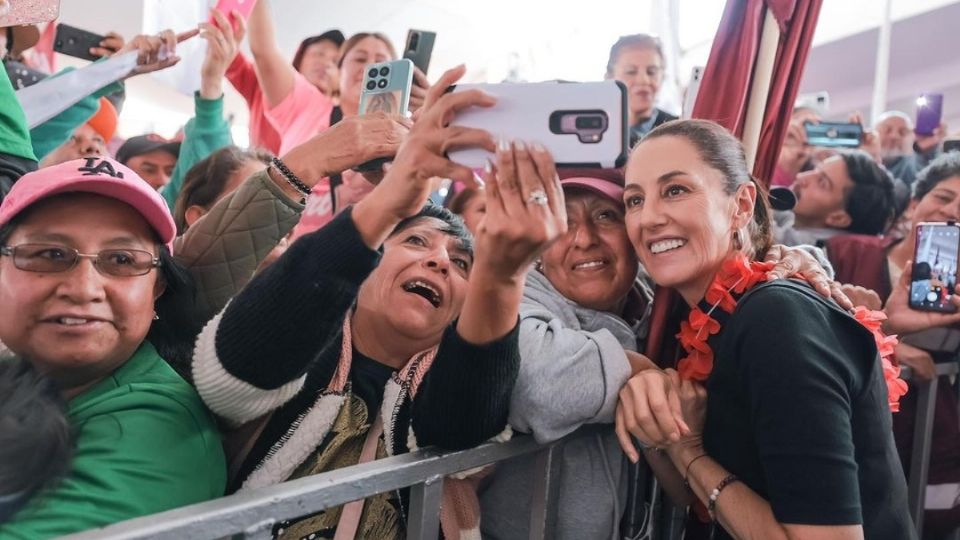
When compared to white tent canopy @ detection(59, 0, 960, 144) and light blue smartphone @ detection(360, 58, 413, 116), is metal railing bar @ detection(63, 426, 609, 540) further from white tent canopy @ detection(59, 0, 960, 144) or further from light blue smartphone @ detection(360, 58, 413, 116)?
white tent canopy @ detection(59, 0, 960, 144)

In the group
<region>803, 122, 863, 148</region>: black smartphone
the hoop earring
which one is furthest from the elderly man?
the hoop earring

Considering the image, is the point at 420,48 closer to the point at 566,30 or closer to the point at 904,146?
the point at 904,146

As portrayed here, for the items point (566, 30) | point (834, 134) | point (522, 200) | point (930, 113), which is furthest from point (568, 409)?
point (566, 30)

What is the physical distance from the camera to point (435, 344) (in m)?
1.21

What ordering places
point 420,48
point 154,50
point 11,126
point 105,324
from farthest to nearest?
1. point 154,50
2. point 420,48
3. point 11,126
4. point 105,324

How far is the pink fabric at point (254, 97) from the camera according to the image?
8.42 feet

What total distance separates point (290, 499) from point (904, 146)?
413 centimetres

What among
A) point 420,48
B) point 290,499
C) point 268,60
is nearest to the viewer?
point 290,499

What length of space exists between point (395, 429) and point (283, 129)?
1.61 metres

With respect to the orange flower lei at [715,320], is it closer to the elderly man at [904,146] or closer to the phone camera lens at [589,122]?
the phone camera lens at [589,122]

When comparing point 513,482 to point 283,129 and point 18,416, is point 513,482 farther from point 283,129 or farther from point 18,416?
point 283,129

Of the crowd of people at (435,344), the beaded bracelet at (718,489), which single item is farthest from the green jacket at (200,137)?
the beaded bracelet at (718,489)

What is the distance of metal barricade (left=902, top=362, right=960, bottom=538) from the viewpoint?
1.77 m

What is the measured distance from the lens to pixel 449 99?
812 mm
